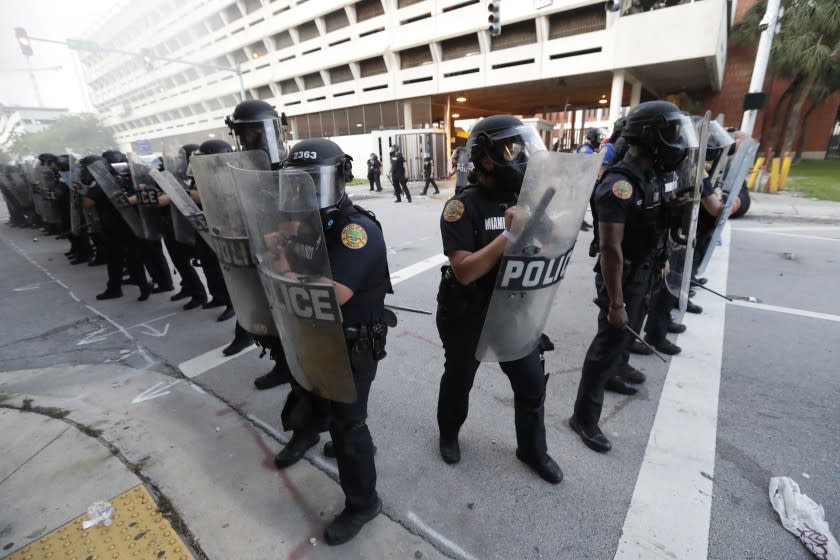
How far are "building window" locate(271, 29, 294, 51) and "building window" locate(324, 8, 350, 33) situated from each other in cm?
444

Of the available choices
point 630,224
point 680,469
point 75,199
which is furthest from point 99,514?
point 75,199

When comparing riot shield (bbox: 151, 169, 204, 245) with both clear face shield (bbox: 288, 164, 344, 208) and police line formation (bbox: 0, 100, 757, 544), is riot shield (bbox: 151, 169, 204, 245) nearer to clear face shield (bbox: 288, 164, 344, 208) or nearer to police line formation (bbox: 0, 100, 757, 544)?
police line formation (bbox: 0, 100, 757, 544)

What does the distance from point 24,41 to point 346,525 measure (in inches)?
744

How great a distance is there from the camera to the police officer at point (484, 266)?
1672 mm

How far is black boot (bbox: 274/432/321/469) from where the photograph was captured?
2.28 meters

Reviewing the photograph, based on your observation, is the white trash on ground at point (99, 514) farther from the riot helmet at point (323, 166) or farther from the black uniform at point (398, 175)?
the black uniform at point (398, 175)

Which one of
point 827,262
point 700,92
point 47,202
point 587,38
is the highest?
point 587,38

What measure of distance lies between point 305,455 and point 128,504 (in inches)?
34.5

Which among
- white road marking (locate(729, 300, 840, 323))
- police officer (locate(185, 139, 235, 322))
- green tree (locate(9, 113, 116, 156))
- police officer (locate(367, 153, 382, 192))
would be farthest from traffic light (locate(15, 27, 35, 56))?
green tree (locate(9, 113, 116, 156))

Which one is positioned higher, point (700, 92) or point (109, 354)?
point (700, 92)

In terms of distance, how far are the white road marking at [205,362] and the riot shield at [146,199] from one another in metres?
2.03

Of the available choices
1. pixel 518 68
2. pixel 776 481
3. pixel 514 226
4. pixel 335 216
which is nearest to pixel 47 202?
pixel 335 216

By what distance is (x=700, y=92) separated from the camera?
25156 millimetres

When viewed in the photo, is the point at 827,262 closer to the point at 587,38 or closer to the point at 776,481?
the point at 776,481
